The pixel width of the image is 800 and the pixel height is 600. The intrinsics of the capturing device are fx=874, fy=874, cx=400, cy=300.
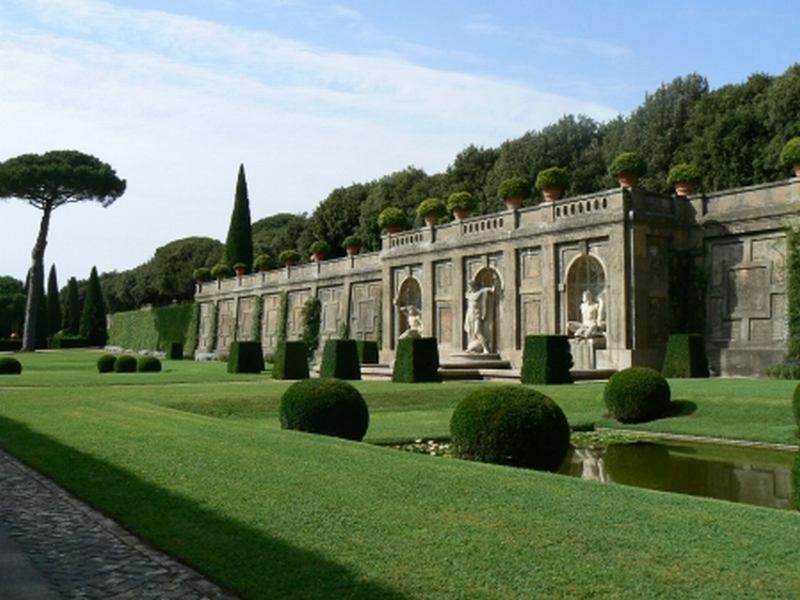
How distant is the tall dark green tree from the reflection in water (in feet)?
189

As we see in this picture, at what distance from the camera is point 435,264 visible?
33.6m

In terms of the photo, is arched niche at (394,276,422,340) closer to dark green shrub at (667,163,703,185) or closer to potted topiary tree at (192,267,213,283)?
dark green shrub at (667,163,703,185)

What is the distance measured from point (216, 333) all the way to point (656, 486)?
4719 centimetres

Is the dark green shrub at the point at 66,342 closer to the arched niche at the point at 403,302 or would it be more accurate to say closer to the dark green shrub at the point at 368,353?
the dark green shrub at the point at 368,353

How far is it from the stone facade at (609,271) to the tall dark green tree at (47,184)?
36.3 m

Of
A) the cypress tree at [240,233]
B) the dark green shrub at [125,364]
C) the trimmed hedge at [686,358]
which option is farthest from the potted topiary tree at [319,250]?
the trimmed hedge at [686,358]

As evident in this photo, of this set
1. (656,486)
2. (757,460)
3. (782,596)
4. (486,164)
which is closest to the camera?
(782,596)

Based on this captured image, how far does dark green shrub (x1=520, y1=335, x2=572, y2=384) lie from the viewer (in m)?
22.1

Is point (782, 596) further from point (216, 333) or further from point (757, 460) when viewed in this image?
point (216, 333)

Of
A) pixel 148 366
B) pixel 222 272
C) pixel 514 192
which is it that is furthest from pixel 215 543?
pixel 222 272

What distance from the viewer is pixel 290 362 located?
91.6 ft

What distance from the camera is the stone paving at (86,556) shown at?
5.18m

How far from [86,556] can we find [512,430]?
555cm

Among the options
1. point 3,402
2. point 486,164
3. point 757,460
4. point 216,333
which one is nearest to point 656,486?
point 757,460
